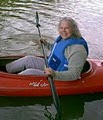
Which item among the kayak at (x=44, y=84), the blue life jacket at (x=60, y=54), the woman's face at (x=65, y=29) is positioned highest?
the woman's face at (x=65, y=29)

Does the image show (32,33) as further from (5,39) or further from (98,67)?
(98,67)

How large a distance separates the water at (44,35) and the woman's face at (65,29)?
3.47 ft

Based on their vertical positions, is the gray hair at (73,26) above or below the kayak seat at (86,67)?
above

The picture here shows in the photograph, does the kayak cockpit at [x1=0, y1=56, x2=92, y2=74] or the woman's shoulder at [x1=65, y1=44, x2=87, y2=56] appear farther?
the kayak cockpit at [x1=0, y1=56, x2=92, y2=74]

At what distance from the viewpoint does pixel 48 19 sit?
9.80 meters

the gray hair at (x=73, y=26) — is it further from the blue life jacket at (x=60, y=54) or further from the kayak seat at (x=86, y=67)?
the kayak seat at (x=86, y=67)

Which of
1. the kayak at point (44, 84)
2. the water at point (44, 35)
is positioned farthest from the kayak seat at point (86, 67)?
the water at point (44, 35)

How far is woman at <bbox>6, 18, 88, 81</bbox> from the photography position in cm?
486

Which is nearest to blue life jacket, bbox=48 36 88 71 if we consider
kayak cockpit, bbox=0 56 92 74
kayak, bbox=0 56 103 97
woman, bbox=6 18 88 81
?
woman, bbox=6 18 88 81

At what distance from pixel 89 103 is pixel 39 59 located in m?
1.04

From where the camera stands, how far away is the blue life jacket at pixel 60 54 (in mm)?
4969

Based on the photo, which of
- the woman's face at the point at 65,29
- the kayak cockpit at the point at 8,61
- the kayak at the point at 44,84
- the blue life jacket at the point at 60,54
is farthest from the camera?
the kayak cockpit at the point at 8,61

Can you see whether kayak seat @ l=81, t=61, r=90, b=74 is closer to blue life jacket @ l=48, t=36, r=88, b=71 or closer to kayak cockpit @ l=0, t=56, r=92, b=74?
kayak cockpit @ l=0, t=56, r=92, b=74

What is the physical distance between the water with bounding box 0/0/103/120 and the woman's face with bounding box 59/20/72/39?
106cm
